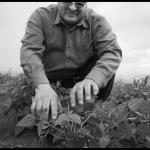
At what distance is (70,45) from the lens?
2746mm

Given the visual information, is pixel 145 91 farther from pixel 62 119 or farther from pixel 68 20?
pixel 62 119

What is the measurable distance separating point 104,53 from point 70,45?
0.37 m

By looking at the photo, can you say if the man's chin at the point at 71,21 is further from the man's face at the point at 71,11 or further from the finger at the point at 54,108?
the finger at the point at 54,108

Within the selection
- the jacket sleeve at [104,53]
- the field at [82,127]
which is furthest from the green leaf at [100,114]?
the jacket sleeve at [104,53]

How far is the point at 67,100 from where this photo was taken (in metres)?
1.97

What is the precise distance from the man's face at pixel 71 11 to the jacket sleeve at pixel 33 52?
0.21m

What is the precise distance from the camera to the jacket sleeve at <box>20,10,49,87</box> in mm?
2047

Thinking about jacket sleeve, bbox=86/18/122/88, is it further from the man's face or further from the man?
the man's face

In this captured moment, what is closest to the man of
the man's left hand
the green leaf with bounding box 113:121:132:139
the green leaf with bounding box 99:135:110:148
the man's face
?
the man's face

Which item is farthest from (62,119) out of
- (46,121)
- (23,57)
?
(23,57)

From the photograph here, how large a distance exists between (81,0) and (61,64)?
621 mm

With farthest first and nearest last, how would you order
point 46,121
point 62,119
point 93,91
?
point 93,91, point 46,121, point 62,119

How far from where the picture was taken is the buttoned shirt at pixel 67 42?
2410mm

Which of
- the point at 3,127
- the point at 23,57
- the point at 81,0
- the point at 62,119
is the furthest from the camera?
the point at 81,0
